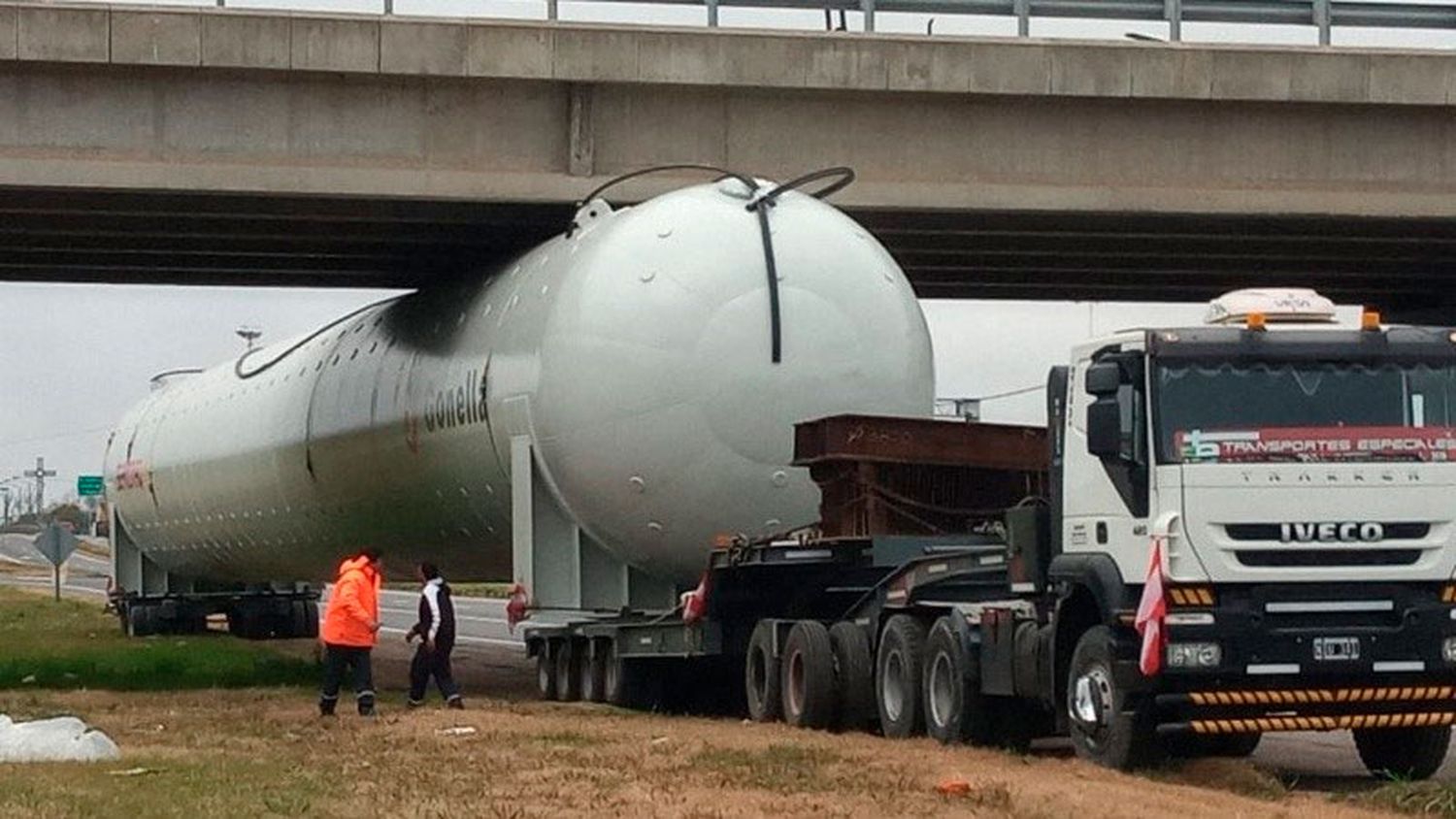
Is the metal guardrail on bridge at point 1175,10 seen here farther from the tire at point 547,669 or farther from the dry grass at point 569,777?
the dry grass at point 569,777

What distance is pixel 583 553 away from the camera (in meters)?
20.6

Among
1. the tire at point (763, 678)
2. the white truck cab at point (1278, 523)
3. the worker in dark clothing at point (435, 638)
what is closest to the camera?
the white truck cab at point (1278, 523)

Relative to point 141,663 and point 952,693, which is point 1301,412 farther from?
point 141,663

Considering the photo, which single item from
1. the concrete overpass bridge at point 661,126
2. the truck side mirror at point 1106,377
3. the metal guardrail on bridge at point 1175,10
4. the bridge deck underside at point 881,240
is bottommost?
the truck side mirror at point 1106,377

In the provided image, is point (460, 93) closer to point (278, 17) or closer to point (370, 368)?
point (278, 17)

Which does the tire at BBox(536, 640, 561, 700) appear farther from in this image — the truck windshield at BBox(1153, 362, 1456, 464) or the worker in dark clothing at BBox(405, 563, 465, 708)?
the truck windshield at BBox(1153, 362, 1456, 464)

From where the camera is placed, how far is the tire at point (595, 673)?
878 inches

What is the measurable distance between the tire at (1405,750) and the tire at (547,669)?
33.9 feet

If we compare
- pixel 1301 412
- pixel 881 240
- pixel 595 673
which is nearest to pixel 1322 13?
pixel 881 240

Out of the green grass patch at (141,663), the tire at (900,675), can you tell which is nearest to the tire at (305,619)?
the green grass patch at (141,663)

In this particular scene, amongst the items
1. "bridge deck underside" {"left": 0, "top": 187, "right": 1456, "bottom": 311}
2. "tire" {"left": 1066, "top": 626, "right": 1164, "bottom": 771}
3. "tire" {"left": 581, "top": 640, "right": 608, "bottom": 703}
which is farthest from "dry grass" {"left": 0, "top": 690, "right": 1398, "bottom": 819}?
"bridge deck underside" {"left": 0, "top": 187, "right": 1456, "bottom": 311}

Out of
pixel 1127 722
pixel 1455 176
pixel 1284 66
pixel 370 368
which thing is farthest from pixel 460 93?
pixel 1127 722

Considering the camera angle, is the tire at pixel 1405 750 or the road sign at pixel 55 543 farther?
the road sign at pixel 55 543

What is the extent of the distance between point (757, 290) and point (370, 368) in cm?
779
